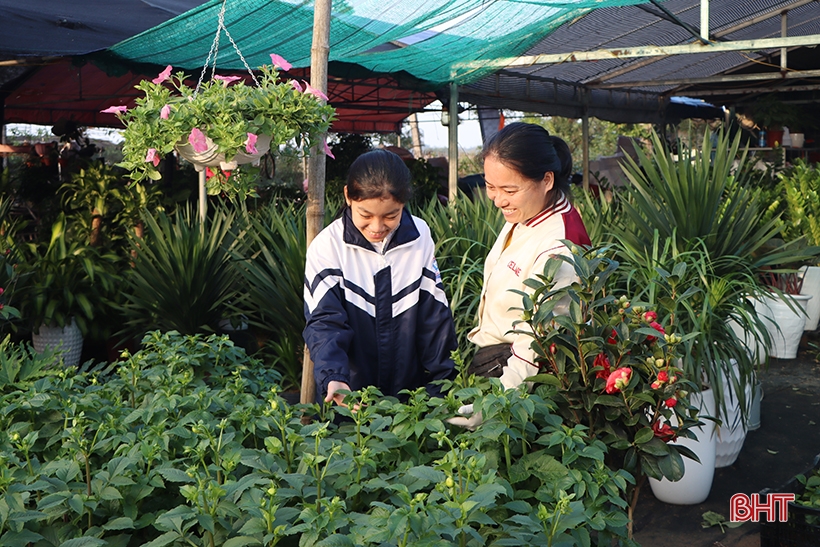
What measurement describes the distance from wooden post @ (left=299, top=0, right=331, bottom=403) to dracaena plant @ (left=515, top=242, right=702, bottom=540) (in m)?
0.94

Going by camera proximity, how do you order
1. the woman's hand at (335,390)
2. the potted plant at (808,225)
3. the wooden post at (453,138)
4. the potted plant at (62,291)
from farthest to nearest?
1. the wooden post at (453,138)
2. the potted plant at (808,225)
3. the potted plant at (62,291)
4. the woman's hand at (335,390)

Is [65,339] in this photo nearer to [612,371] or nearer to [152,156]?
[152,156]

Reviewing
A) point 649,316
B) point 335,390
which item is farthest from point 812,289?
point 335,390

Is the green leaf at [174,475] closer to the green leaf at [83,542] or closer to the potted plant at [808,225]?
the green leaf at [83,542]

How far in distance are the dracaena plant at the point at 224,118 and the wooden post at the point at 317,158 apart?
9 cm

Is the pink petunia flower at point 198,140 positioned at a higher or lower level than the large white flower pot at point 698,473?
higher

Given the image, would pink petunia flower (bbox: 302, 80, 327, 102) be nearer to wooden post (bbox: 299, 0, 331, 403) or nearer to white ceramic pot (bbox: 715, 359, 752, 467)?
wooden post (bbox: 299, 0, 331, 403)

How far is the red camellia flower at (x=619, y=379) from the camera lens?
1.35 metres

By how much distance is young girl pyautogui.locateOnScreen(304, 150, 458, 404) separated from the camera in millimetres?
1976

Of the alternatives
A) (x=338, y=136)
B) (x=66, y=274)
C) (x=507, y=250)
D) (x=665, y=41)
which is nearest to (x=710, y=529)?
(x=507, y=250)

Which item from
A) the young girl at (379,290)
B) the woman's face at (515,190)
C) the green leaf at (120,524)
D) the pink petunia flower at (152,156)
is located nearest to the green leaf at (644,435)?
the woman's face at (515,190)

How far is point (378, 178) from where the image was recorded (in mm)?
1945

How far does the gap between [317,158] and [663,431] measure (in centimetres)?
129

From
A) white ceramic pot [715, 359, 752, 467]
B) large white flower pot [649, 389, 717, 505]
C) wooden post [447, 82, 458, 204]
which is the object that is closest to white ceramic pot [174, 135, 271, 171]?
large white flower pot [649, 389, 717, 505]
